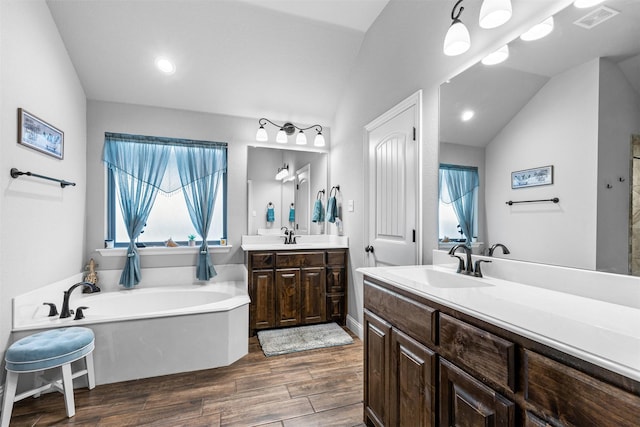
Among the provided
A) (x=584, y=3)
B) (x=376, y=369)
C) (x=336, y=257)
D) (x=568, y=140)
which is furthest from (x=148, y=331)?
(x=584, y=3)

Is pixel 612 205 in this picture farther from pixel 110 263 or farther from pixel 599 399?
pixel 110 263

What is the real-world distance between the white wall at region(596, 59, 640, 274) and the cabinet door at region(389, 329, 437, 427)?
76 cm

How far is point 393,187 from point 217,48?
2.12m

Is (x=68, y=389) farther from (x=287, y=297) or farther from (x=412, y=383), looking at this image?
(x=412, y=383)

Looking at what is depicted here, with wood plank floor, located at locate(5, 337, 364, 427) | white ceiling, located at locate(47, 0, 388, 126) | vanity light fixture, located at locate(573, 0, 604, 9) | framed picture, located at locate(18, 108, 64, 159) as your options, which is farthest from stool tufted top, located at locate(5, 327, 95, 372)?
vanity light fixture, located at locate(573, 0, 604, 9)

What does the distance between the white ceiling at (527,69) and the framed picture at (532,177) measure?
0.87 ft

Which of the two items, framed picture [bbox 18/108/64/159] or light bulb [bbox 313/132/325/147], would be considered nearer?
framed picture [bbox 18/108/64/159]

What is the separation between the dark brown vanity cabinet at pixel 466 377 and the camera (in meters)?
0.66

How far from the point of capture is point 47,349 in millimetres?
1758

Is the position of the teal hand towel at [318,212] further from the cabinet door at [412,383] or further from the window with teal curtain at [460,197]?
the cabinet door at [412,383]

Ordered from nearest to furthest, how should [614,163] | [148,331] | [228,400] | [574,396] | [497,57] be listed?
[574,396] → [614,163] → [497,57] → [228,400] → [148,331]

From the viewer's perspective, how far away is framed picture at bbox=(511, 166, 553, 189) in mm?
1320

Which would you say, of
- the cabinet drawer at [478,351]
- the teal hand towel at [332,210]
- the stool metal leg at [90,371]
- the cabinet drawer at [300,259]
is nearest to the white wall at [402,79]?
the teal hand towel at [332,210]

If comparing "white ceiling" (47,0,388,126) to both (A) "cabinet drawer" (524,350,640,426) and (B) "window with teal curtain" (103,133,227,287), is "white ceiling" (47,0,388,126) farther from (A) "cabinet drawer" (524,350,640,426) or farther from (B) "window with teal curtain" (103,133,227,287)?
(A) "cabinet drawer" (524,350,640,426)
